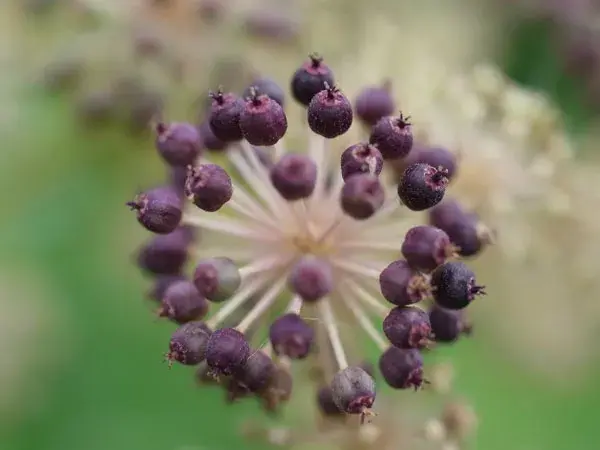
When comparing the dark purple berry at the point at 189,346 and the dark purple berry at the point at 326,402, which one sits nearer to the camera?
the dark purple berry at the point at 189,346

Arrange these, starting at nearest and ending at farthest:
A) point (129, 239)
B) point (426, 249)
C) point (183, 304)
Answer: point (426, 249), point (183, 304), point (129, 239)

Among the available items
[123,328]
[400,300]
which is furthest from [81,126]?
[400,300]

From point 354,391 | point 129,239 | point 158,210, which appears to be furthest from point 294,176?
point 129,239

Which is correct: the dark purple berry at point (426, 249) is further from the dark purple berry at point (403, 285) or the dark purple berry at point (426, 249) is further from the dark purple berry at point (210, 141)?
the dark purple berry at point (210, 141)

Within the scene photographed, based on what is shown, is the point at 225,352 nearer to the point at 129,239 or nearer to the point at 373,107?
the point at 373,107

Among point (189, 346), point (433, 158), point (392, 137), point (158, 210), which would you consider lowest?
point (189, 346)

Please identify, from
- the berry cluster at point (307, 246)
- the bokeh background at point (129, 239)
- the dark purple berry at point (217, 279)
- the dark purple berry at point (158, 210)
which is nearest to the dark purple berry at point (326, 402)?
the berry cluster at point (307, 246)

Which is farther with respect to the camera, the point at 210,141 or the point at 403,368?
the point at 210,141

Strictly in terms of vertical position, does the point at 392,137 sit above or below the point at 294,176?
above
